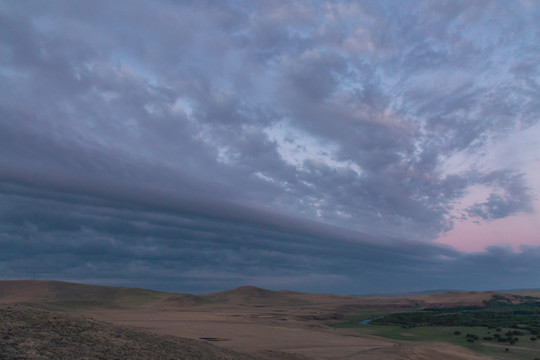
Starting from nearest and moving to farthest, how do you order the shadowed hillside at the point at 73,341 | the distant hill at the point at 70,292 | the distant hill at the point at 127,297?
the shadowed hillside at the point at 73,341 < the distant hill at the point at 127,297 < the distant hill at the point at 70,292

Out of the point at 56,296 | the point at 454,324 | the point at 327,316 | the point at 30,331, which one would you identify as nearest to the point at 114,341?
the point at 30,331

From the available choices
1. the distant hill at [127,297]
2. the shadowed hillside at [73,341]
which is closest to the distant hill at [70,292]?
the distant hill at [127,297]

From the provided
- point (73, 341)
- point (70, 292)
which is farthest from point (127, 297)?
point (73, 341)

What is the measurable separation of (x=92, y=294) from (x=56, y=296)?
14264 millimetres

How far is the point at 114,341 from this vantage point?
2030 centimetres

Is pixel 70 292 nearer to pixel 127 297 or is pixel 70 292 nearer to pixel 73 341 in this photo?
pixel 127 297

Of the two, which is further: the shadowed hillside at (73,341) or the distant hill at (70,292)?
the distant hill at (70,292)

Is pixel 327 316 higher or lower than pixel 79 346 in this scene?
lower

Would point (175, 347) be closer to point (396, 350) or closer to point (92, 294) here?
point (396, 350)

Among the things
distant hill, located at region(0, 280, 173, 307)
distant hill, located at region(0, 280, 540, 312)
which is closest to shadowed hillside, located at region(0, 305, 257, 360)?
distant hill, located at region(0, 280, 540, 312)

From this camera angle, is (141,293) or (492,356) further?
(141,293)

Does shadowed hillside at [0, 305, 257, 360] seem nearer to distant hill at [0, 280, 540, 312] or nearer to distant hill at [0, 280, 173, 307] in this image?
distant hill at [0, 280, 540, 312]

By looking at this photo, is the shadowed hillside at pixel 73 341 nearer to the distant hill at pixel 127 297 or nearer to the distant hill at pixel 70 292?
the distant hill at pixel 127 297

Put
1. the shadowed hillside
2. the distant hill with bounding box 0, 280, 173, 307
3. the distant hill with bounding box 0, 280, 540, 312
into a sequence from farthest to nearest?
the distant hill with bounding box 0, 280, 173, 307, the distant hill with bounding box 0, 280, 540, 312, the shadowed hillside
